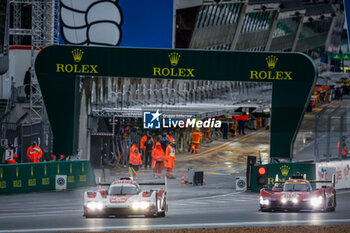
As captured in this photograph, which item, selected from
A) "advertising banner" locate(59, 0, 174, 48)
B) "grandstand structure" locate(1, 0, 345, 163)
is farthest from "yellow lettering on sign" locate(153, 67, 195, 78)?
"advertising banner" locate(59, 0, 174, 48)

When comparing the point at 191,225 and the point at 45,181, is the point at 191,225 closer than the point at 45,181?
Yes

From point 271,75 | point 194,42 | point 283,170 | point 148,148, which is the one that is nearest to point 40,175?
point 283,170

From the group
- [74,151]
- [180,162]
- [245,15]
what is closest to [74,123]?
[74,151]

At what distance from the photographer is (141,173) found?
30.6 meters

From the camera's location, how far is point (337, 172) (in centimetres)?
2477

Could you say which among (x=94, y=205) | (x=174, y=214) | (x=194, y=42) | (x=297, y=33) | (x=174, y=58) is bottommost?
(x=174, y=214)

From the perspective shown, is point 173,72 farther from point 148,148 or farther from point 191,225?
point 191,225

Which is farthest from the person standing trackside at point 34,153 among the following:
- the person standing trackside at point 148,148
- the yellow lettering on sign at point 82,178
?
the person standing trackside at point 148,148

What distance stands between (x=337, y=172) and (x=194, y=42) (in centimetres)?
3349

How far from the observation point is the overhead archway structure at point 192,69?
2255 centimetres

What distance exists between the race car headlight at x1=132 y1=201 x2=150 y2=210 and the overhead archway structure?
378 inches

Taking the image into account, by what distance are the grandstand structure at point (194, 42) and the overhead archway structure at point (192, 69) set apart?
835cm

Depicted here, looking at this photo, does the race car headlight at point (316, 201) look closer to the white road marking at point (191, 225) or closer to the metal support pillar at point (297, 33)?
the white road marking at point (191, 225)

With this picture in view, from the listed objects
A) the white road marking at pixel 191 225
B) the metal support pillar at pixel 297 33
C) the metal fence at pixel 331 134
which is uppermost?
the metal support pillar at pixel 297 33
